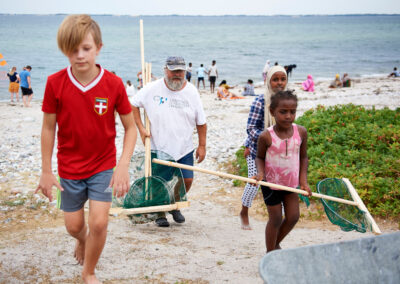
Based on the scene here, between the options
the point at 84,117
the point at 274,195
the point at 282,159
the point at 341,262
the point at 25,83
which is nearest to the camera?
the point at 341,262

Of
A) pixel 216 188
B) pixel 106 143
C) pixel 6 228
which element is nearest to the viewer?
pixel 106 143

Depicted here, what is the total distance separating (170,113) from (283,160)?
161 cm

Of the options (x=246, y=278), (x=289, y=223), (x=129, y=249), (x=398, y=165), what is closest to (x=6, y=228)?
(x=129, y=249)

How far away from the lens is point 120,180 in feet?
10.5

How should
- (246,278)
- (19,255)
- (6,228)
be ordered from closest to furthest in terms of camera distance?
(246,278) → (19,255) → (6,228)

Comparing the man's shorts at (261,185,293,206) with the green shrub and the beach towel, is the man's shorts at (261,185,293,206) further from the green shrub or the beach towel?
the green shrub

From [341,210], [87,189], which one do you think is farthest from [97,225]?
[341,210]

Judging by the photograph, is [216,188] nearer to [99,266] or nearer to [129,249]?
[129,249]

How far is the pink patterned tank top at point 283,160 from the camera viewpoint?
3832 mm

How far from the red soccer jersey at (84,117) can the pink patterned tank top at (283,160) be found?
142 centimetres

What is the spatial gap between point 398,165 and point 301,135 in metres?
3.15

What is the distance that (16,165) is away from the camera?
8.02 m

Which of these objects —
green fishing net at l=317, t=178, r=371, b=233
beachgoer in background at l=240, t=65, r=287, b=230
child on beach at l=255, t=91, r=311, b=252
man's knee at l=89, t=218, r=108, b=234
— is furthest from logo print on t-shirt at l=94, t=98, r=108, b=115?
green fishing net at l=317, t=178, r=371, b=233

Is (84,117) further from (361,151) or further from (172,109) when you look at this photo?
(361,151)
